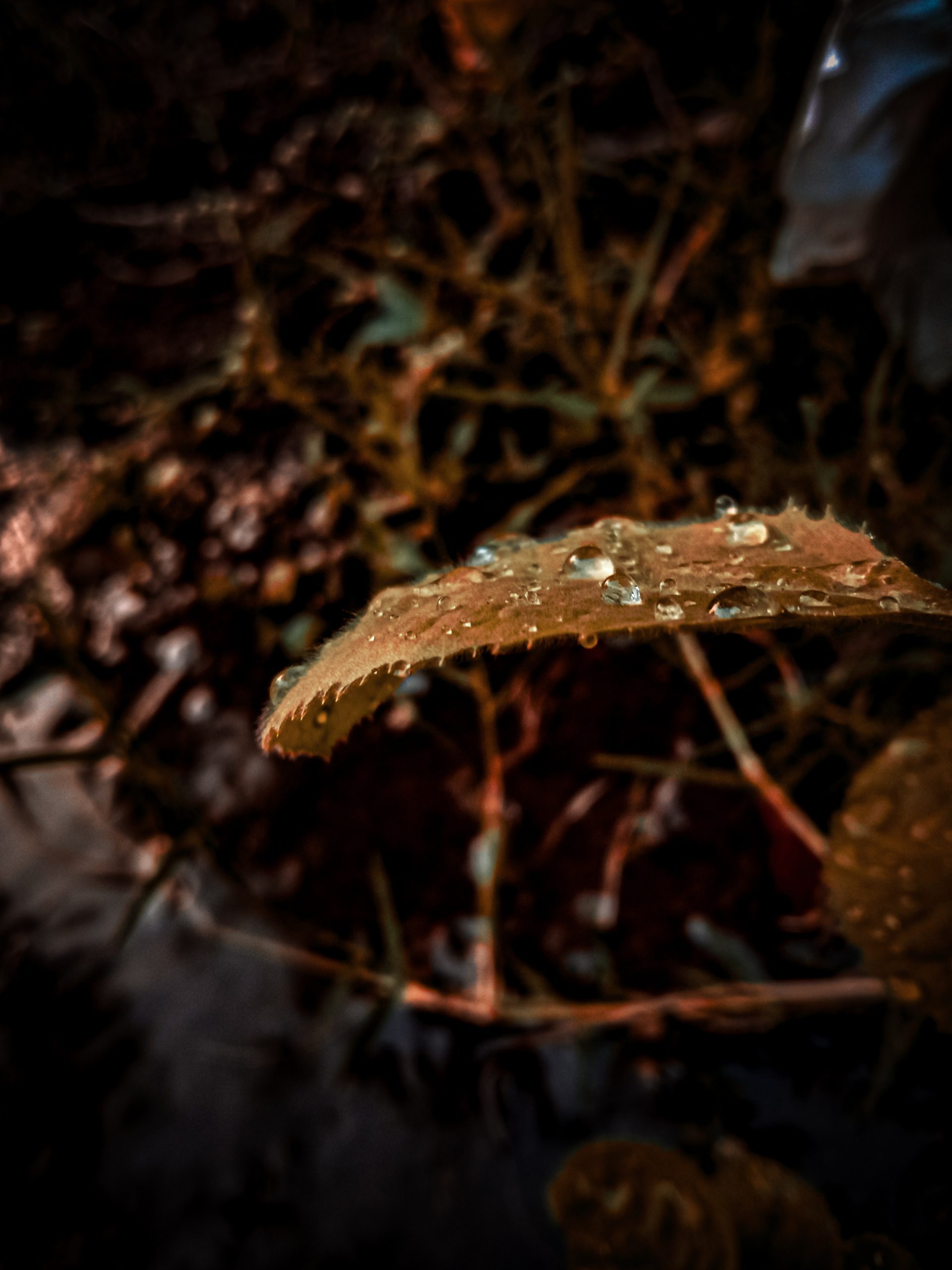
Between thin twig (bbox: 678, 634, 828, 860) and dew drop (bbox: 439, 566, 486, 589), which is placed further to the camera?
thin twig (bbox: 678, 634, 828, 860)

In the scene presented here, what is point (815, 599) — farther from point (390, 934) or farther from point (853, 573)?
point (390, 934)

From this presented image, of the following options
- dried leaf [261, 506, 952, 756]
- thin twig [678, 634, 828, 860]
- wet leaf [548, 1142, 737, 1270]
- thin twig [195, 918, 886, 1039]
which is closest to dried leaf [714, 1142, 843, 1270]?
wet leaf [548, 1142, 737, 1270]

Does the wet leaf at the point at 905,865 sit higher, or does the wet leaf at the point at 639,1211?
the wet leaf at the point at 905,865

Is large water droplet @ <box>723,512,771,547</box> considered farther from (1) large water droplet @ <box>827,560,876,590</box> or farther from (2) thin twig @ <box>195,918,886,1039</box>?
(2) thin twig @ <box>195,918,886,1039</box>

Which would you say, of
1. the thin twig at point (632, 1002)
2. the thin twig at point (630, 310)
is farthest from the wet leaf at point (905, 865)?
the thin twig at point (630, 310)

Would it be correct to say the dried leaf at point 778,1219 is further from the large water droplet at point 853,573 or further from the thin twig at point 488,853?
the large water droplet at point 853,573

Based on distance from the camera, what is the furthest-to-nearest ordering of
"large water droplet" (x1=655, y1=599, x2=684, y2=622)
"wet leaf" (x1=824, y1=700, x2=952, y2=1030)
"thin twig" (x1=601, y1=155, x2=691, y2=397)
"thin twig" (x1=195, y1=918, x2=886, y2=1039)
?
1. "thin twig" (x1=601, y1=155, x2=691, y2=397)
2. "thin twig" (x1=195, y1=918, x2=886, y2=1039)
3. "wet leaf" (x1=824, y1=700, x2=952, y2=1030)
4. "large water droplet" (x1=655, y1=599, x2=684, y2=622)

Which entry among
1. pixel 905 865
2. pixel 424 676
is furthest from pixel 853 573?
pixel 424 676

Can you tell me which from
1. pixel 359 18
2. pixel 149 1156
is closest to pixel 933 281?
pixel 149 1156
